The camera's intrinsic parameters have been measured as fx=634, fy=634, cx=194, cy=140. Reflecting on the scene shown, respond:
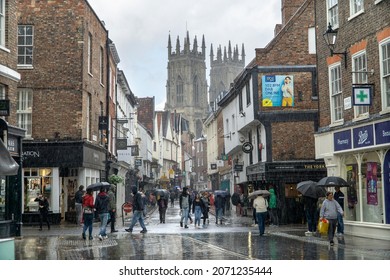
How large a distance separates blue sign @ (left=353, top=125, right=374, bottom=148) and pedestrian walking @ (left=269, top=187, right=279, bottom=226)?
6.65 meters

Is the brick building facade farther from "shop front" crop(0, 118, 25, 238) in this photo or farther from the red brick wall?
"shop front" crop(0, 118, 25, 238)

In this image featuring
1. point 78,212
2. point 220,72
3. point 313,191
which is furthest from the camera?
point 220,72

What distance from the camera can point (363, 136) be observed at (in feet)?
51.3

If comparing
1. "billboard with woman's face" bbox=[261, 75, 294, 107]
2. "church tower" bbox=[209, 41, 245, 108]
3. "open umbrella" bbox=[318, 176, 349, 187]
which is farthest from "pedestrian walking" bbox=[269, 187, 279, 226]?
"church tower" bbox=[209, 41, 245, 108]

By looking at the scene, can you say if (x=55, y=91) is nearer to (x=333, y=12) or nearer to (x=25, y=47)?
(x=25, y=47)

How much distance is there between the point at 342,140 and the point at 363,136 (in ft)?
4.77

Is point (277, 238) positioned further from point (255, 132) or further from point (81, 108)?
point (255, 132)

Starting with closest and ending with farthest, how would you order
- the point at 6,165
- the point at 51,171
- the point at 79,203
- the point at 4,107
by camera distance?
the point at 6,165 → the point at 4,107 → the point at 79,203 → the point at 51,171

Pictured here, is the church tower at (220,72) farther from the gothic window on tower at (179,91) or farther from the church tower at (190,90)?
the gothic window on tower at (179,91)

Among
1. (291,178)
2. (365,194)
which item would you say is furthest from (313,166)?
(365,194)

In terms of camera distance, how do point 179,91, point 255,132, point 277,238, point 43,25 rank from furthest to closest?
point 179,91 → point 255,132 → point 43,25 → point 277,238

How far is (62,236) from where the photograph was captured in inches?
690
